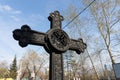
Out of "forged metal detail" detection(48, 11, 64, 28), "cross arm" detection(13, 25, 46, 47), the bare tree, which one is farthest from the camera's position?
the bare tree

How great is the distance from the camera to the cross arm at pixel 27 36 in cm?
426

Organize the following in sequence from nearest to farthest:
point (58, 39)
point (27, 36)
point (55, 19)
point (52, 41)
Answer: point (27, 36)
point (52, 41)
point (58, 39)
point (55, 19)

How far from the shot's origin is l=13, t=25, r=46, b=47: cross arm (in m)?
4.26

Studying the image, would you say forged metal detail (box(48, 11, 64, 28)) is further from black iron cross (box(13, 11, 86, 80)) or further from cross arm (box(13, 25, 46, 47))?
cross arm (box(13, 25, 46, 47))

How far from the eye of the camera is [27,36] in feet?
14.4

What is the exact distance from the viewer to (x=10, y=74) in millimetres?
54406

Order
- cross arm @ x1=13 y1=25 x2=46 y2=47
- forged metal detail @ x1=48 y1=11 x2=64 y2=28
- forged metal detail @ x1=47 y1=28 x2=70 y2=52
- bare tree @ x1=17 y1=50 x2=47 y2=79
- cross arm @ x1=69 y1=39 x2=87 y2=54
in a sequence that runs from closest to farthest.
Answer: cross arm @ x1=13 y1=25 x2=46 y2=47 < forged metal detail @ x1=47 y1=28 x2=70 y2=52 < forged metal detail @ x1=48 y1=11 x2=64 y2=28 < cross arm @ x1=69 y1=39 x2=87 y2=54 < bare tree @ x1=17 y1=50 x2=47 y2=79

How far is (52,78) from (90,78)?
3016 cm

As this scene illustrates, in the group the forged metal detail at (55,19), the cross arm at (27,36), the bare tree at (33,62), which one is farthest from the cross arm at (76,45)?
the bare tree at (33,62)

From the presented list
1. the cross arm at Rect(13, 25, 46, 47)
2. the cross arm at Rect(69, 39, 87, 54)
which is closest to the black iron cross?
the cross arm at Rect(13, 25, 46, 47)

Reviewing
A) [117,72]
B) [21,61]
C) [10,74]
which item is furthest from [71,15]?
[10,74]

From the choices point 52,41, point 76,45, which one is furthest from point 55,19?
point 76,45

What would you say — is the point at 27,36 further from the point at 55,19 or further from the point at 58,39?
the point at 55,19

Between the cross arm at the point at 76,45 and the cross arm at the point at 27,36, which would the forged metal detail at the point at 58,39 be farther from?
the cross arm at the point at 76,45
